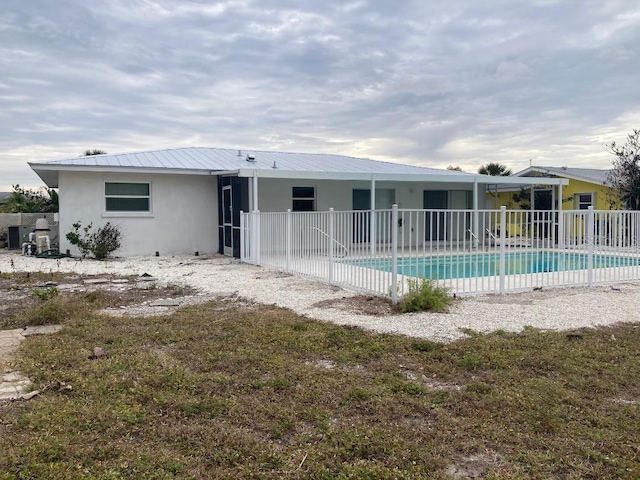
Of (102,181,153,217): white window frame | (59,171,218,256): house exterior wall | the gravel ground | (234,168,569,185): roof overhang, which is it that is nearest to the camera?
the gravel ground

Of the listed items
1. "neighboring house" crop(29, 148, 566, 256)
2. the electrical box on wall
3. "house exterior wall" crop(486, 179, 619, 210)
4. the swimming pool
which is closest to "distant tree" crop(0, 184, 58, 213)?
the electrical box on wall

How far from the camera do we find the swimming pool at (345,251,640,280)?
959 cm

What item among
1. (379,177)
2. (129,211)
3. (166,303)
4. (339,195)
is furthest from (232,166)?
(166,303)

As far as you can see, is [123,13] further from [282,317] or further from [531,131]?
[531,131]

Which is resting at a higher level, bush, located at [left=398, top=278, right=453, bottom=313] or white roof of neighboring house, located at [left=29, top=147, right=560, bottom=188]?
white roof of neighboring house, located at [left=29, top=147, right=560, bottom=188]

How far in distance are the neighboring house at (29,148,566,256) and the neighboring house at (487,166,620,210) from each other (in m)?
5.43

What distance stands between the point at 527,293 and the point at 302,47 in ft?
31.8

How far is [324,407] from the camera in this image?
389 cm

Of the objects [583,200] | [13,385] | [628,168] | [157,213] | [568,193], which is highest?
[628,168]

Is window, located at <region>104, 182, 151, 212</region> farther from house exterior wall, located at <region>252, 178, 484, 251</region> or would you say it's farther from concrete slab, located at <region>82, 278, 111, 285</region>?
concrete slab, located at <region>82, 278, 111, 285</region>

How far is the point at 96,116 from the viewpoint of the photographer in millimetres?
20906

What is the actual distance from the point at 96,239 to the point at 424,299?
12255mm

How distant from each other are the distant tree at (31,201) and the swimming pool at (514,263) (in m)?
19.0

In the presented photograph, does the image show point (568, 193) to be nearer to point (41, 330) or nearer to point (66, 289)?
point (66, 289)
